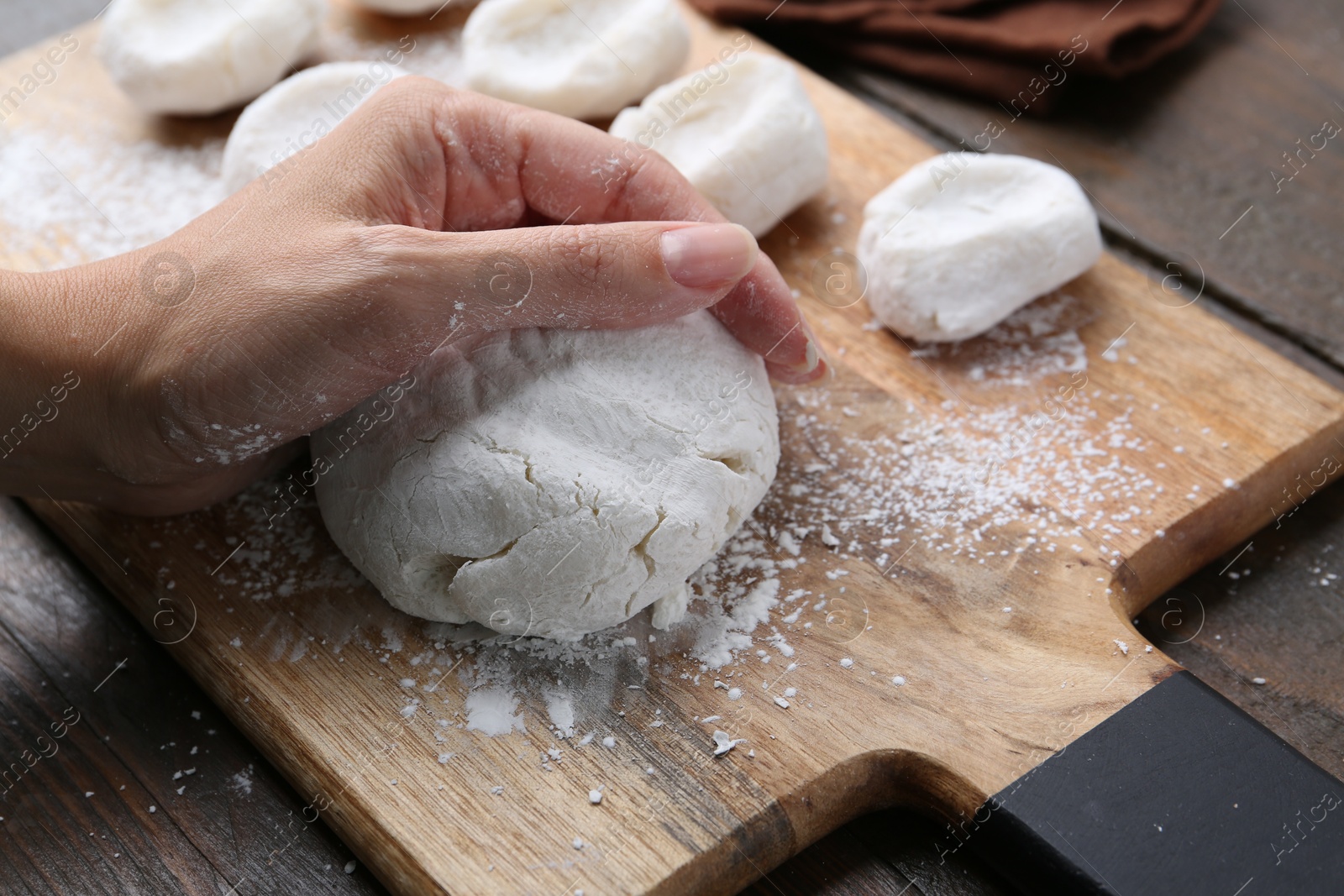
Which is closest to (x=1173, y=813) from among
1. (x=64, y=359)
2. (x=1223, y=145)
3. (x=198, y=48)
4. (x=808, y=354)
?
(x=808, y=354)

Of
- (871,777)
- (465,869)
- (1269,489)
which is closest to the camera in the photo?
(465,869)

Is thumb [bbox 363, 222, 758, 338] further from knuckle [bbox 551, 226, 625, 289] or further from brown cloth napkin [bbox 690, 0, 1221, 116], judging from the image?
brown cloth napkin [bbox 690, 0, 1221, 116]

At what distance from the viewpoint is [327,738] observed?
121 cm

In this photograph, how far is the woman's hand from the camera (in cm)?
114

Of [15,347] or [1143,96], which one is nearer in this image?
[15,347]

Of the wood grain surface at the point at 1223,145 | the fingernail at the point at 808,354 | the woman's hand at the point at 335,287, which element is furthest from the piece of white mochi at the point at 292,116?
the wood grain surface at the point at 1223,145

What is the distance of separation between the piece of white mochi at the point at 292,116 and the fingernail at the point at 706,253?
29.2 inches

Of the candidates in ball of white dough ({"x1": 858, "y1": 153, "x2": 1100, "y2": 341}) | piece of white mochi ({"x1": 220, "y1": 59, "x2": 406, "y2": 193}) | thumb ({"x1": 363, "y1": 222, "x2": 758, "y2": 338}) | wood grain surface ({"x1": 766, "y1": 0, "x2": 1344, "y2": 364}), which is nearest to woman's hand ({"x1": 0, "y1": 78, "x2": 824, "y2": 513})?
thumb ({"x1": 363, "y1": 222, "x2": 758, "y2": 338})

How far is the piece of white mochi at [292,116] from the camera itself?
1676 millimetres

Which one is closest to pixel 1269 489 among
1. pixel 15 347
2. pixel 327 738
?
pixel 327 738

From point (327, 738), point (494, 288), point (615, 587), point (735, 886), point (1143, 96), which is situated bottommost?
point (735, 886)

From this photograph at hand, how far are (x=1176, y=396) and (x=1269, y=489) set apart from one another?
0.59 ft

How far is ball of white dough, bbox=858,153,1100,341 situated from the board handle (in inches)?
25.1

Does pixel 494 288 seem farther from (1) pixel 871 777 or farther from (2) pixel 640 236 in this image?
(1) pixel 871 777
